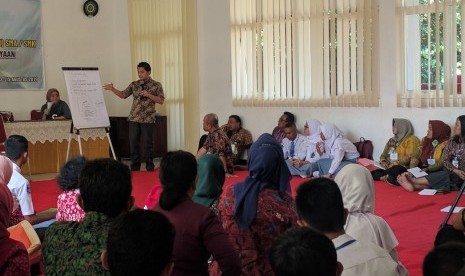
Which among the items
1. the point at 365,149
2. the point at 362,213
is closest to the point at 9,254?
the point at 362,213

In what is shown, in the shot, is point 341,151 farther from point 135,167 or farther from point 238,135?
point 135,167

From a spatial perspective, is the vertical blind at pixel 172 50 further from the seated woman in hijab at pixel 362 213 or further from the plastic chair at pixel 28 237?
the seated woman in hijab at pixel 362 213

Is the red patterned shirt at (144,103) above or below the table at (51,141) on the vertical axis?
above

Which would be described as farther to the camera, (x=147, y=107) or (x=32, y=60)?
(x=32, y=60)

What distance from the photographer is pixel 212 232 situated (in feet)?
7.24

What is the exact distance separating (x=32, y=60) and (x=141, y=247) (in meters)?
9.85

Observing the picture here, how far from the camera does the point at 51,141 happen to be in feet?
29.6

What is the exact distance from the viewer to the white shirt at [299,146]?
28.1 ft

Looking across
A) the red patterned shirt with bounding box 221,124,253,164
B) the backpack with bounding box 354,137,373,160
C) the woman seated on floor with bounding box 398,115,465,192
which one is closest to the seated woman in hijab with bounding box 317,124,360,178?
the backpack with bounding box 354,137,373,160

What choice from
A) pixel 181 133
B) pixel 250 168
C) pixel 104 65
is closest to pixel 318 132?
pixel 181 133

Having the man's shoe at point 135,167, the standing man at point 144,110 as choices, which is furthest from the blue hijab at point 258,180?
the man's shoe at point 135,167

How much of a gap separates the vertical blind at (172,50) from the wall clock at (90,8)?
0.67 metres

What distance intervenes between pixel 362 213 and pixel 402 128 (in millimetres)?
5247

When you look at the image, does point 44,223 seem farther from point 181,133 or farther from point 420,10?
point 181,133
